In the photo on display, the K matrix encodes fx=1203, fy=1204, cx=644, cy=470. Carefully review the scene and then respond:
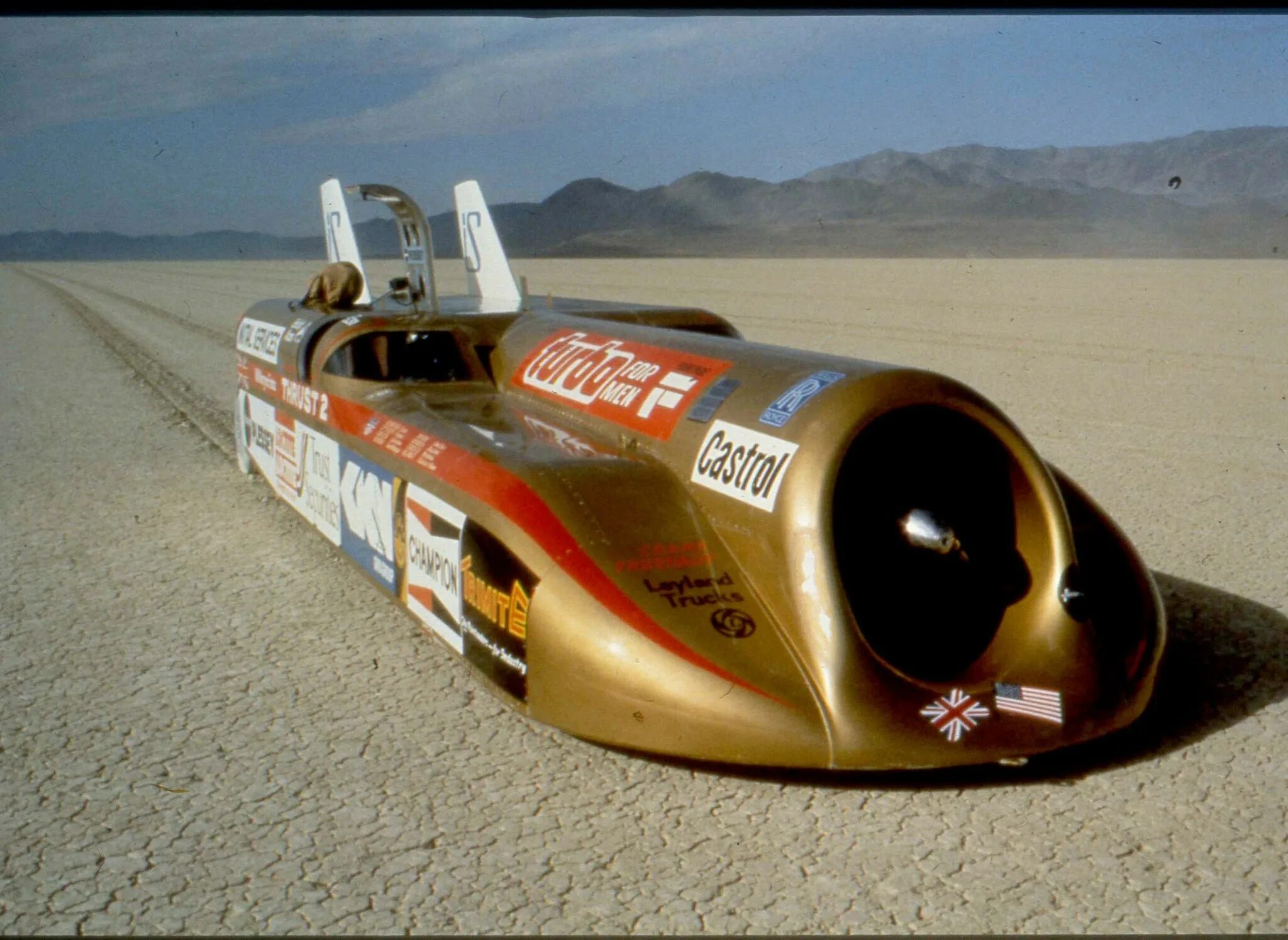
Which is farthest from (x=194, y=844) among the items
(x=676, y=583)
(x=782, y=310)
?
(x=782, y=310)

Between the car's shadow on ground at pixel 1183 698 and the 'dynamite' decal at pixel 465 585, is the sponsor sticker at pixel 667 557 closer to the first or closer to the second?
the 'dynamite' decal at pixel 465 585

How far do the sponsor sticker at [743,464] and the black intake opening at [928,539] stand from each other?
0.24m

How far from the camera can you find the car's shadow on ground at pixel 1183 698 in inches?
169

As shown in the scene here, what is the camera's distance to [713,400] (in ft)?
17.1

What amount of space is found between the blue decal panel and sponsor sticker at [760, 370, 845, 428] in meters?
2.03

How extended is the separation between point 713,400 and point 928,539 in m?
1.21

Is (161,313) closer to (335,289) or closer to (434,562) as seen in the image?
(335,289)

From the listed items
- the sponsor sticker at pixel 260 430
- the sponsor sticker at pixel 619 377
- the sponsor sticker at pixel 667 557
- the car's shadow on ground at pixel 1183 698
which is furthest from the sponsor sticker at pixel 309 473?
the car's shadow on ground at pixel 1183 698

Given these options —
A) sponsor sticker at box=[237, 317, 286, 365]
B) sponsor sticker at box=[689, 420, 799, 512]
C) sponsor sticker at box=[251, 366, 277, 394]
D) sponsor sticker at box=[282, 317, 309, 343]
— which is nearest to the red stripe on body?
sponsor sticker at box=[689, 420, 799, 512]

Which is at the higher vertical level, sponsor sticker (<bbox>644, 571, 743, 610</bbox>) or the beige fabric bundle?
the beige fabric bundle

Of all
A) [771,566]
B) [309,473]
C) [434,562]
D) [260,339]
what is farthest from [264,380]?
[771,566]

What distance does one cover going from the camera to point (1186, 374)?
14.9m

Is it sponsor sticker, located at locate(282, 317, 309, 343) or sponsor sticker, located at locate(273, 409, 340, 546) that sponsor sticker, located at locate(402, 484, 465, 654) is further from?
sponsor sticker, located at locate(282, 317, 309, 343)

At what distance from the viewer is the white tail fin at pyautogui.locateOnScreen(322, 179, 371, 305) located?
14664 mm
